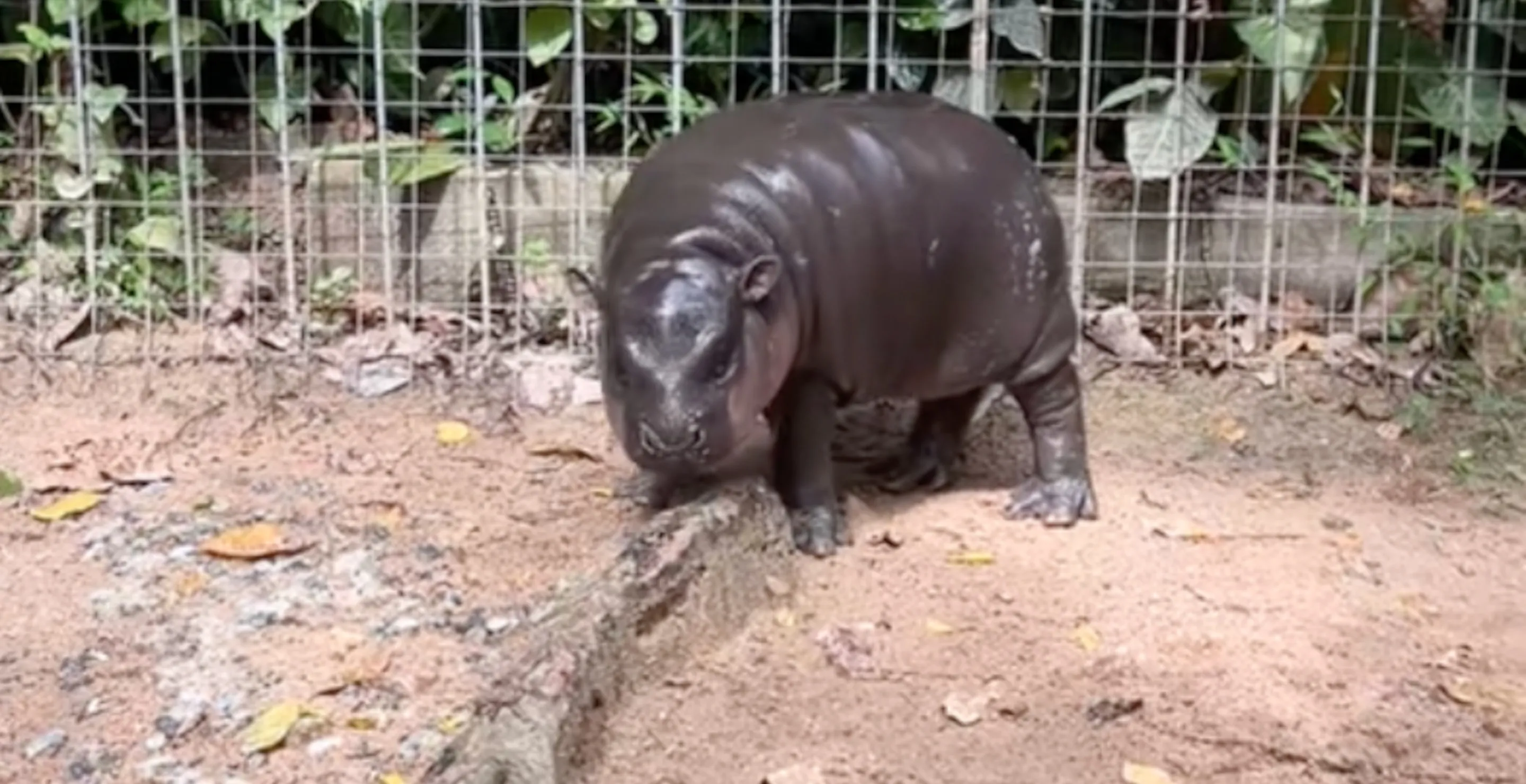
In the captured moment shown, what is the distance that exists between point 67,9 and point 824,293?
2.31 m

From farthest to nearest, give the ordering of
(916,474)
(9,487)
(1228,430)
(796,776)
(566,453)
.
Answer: (1228,430) < (566,453) < (916,474) < (9,487) < (796,776)

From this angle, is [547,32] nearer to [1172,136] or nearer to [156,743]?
[1172,136]

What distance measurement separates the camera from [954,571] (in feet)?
13.9

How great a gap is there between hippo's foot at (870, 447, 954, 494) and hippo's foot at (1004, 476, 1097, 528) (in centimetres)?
22

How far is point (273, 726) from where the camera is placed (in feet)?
11.1

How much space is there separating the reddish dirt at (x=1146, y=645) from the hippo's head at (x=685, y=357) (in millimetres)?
350

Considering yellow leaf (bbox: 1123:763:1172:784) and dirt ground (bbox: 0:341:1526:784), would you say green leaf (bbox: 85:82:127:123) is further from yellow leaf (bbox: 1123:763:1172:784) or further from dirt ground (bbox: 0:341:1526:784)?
yellow leaf (bbox: 1123:763:1172:784)

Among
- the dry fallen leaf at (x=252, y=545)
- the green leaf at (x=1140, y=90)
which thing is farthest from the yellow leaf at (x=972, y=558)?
the green leaf at (x=1140, y=90)

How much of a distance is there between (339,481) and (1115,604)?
5.64 ft

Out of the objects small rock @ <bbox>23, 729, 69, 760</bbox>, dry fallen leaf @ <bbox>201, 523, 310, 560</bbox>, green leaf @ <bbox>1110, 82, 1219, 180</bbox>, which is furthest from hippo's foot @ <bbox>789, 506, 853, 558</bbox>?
green leaf @ <bbox>1110, 82, 1219, 180</bbox>

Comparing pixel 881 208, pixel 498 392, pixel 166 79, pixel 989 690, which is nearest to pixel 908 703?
pixel 989 690

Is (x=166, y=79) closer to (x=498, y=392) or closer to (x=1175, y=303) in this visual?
(x=498, y=392)

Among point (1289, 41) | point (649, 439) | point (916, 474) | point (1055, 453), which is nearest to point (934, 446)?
point (916, 474)

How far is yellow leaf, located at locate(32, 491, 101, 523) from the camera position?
4.46 m
